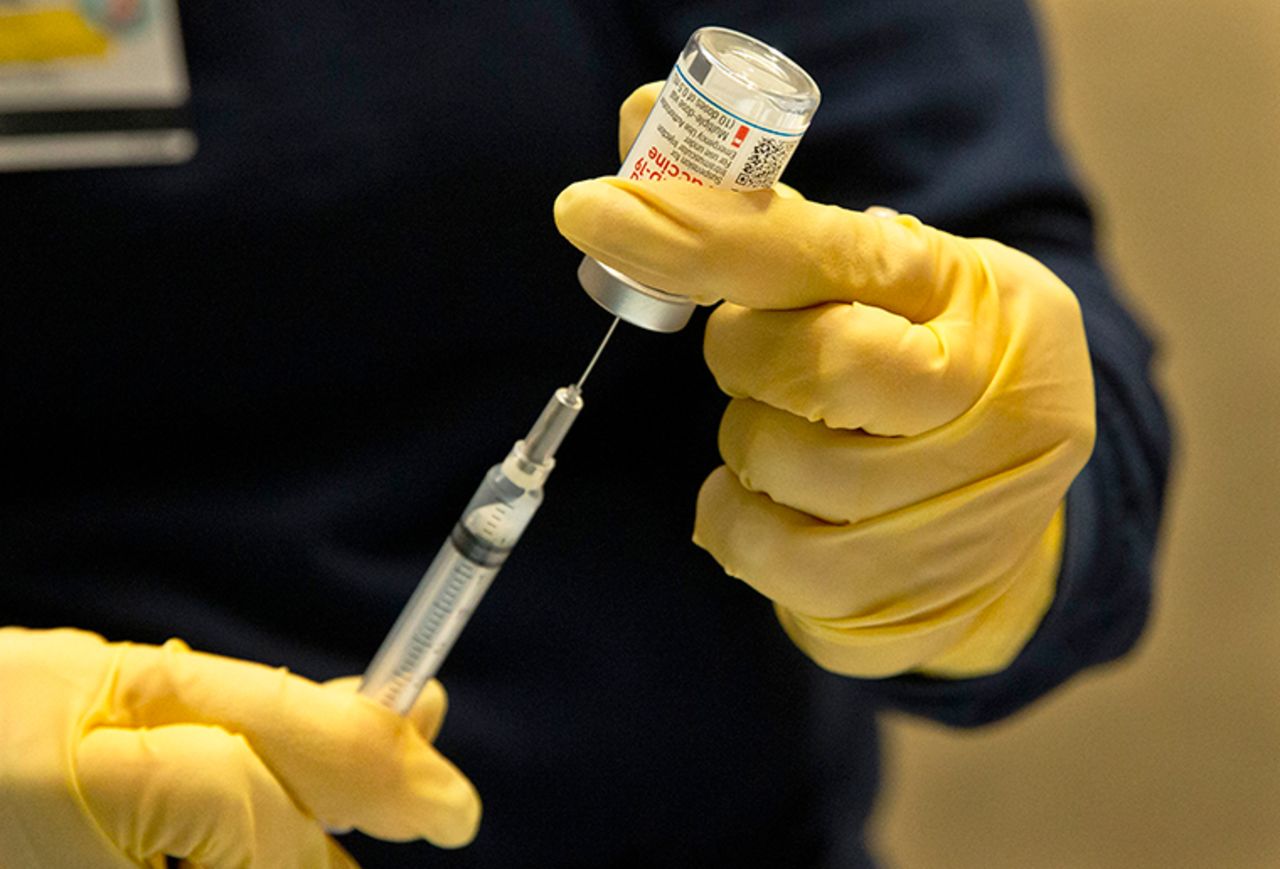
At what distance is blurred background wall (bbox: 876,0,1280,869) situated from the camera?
1355 mm

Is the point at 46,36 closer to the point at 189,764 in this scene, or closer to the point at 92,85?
the point at 92,85

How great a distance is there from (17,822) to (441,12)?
49cm

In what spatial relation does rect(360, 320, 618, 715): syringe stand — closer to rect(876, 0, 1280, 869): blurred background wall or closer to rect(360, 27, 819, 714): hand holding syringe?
rect(360, 27, 819, 714): hand holding syringe

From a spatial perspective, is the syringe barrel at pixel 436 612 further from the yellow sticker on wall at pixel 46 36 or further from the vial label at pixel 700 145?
the yellow sticker on wall at pixel 46 36

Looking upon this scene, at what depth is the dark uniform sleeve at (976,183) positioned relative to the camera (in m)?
0.77

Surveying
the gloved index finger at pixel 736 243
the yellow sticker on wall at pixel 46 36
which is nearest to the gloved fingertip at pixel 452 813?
the gloved index finger at pixel 736 243

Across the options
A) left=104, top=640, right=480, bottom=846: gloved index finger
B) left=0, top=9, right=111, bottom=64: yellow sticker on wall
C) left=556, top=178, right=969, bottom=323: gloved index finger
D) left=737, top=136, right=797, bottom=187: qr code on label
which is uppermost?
left=0, top=9, right=111, bottom=64: yellow sticker on wall

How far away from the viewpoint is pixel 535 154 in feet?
2.40

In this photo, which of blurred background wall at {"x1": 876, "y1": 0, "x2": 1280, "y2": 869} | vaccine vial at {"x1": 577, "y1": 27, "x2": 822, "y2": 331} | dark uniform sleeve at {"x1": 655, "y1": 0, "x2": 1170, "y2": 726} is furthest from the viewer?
blurred background wall at {"x1": 876, "y1": 0, "x2": 1280, "y2": 869}

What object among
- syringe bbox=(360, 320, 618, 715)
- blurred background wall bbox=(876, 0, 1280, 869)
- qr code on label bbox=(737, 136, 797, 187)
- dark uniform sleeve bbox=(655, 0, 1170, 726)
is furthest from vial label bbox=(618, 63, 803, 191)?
blurred background wall bbox=(876, 0, 1280, 869)

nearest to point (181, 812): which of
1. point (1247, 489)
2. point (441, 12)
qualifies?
point (441, 12)

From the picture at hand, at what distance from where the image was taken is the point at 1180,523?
56.3 inches

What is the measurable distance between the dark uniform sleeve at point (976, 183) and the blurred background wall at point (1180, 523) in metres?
0.58

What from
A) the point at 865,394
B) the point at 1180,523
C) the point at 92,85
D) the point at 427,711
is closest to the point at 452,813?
the point at 427,711
